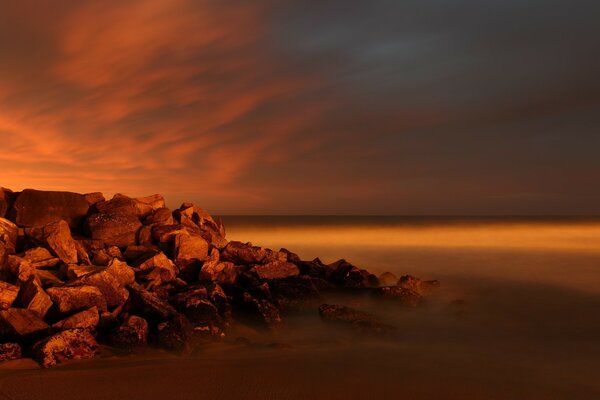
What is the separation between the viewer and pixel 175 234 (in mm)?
14117

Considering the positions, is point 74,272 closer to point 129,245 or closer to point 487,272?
point 129,245

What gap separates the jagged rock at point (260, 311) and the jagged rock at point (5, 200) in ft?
26.5

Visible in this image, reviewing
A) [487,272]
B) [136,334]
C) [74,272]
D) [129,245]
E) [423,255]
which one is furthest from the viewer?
[423,255]

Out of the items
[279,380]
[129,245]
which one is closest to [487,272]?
[129,245]

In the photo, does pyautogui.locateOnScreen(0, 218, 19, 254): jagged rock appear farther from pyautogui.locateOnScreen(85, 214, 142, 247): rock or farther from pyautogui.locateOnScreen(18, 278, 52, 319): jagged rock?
pyautogui.locateOnScreen(18, 278, 52, 319): jagged rock

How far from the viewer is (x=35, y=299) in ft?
29.8

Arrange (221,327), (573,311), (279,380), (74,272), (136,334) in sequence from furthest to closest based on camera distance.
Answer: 1. (573,311)
2. (74,272)
3. (221,327)
4. (136,334)
5. (279,380)

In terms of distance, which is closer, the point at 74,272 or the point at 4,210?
the point at 74,272

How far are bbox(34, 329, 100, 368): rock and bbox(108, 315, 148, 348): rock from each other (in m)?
0.33

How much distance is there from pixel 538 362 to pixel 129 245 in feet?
35.0

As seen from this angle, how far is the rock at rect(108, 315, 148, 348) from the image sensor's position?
28.3ft

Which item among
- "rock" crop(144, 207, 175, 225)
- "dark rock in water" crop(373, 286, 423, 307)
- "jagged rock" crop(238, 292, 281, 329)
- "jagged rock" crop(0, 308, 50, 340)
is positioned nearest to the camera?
"jagged rock" crop(0, 308, 50, 340)

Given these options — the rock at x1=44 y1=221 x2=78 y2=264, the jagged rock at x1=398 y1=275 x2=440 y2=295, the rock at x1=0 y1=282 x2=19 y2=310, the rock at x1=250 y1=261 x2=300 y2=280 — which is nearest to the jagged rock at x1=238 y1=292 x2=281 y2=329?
the rock at x1=250 y1=261 x2=300 y2=280

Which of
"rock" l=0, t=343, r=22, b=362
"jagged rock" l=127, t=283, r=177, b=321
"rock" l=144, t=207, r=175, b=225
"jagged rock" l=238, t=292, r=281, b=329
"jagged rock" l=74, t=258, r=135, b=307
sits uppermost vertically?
"rock" l=144, t=207, r=175, b=225
